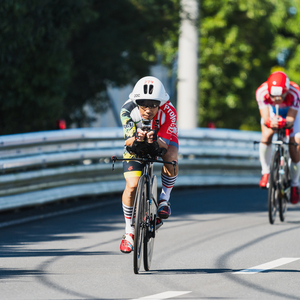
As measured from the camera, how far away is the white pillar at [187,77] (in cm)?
1741

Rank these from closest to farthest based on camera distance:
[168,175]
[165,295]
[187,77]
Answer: [165,295]
[168,175]
[187,77]

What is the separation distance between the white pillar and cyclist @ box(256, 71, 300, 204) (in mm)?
7303

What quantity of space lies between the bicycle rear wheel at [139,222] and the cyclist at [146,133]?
145 millimetres

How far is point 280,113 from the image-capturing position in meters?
10.1

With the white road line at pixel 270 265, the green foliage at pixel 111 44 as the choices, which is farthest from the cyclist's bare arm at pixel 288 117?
the green foliage at pixel 111 44

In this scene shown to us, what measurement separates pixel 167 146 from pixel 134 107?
49 cm

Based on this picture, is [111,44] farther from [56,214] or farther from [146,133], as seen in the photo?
[146,133]

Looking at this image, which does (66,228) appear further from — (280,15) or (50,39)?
(280,15)

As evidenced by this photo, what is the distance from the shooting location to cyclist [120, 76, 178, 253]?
257 inches

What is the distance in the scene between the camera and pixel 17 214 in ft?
34.1

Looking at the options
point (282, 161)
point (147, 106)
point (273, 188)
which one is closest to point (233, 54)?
point (282, 161)

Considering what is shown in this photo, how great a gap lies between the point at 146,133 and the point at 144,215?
0.77 m

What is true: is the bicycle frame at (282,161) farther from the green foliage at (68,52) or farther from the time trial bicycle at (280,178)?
the green foliage at (68,52)

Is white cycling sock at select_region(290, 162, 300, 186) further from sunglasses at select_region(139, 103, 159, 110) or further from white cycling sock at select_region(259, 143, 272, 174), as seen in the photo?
sunglasses at select_region(139, 103, 159, 110)
